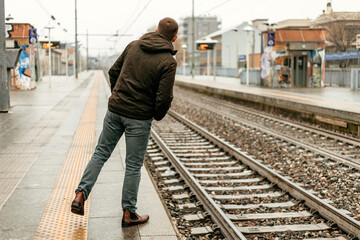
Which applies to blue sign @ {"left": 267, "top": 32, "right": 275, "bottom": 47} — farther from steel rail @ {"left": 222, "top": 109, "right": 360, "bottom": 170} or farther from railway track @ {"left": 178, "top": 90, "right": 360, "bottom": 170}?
steel rail @ {"left": 222, "top": 109, "right": 360, "bottom": 170}

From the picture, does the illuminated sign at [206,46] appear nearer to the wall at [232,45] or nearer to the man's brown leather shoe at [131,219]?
the man's brown leather shoe at [131,219]

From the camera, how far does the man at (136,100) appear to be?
3.94 metres

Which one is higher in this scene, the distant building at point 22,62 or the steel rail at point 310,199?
the distant building at point 22,62

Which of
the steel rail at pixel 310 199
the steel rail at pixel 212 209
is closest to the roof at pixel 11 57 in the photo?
the steel rail at pixel 212 209

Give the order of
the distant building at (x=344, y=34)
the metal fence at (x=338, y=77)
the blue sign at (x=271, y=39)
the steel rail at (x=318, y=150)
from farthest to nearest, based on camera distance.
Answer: the distant building at (x=344, y=34) → the metal fence at (x=338, y=77) → the blue sign at (x=271, y=39) → the steel rail at (x=318, y=150)

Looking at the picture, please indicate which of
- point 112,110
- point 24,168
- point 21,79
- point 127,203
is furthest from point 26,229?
point 21,79

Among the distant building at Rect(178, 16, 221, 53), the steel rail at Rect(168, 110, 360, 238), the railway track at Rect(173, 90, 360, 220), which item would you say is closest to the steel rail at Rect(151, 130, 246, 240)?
the steel rail at Rect(168, 110, 360, 238)

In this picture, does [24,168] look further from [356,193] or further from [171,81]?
[356,193]


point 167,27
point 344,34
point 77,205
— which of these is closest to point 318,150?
point 167,27

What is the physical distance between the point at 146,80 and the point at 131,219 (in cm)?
128

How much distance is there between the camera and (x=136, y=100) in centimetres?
399

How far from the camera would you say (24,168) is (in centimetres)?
645

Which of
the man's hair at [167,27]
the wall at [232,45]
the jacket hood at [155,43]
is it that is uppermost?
the wall at [232,45]

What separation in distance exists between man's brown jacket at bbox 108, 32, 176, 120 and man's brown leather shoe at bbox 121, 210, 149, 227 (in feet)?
2.98
